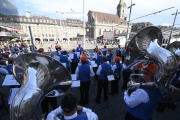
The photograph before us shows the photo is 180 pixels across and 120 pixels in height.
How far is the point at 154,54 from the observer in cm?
199

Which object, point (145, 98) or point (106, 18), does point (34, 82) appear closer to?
point (145, 98)

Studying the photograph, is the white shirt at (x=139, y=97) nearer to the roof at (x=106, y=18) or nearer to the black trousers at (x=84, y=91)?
the black trousers at (x=84, y=91)

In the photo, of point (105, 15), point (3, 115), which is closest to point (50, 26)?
point (105, 15)

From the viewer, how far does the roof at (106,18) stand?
71.7 meters

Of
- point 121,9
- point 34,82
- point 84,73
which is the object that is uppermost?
point 121,9

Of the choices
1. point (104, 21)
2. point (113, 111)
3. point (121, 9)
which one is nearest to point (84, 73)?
point (113, 111)

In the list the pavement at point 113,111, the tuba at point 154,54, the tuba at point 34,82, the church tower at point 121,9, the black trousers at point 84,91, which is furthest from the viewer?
the church tower at point 121,9

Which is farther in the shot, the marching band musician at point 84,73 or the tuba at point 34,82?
the marching band musician at point 84,73

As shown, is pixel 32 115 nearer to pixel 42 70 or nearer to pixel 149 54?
pixel 42 70

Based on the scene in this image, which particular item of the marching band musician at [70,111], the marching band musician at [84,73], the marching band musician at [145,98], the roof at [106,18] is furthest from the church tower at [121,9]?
the marching band musician at [70,111]

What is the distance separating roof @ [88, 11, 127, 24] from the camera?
71688 millimetres

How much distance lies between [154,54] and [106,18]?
78879mm

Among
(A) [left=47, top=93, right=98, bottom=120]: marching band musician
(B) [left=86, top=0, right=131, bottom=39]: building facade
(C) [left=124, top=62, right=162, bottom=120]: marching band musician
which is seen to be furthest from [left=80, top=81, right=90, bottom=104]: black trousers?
(B) [left=86, top=0, right=131, bottom=39]: building facade

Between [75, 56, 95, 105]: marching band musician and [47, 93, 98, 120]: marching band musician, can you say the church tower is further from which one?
[47, 93, 98, 120]: marching band musician
